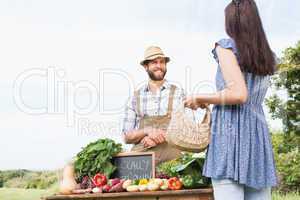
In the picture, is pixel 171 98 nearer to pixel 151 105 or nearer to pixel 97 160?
pixel 151 105

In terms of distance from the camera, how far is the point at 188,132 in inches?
138

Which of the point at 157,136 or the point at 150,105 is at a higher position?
the point at 150,105

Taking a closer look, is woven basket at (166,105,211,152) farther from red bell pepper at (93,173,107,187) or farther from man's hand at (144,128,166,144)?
man's hand at (144,128,166,144)

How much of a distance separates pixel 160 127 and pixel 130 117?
0.27m

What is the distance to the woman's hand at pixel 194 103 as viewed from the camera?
338 cm

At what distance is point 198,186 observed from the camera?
3756 mm

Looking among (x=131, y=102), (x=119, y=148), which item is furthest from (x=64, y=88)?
(x=119, y=148)

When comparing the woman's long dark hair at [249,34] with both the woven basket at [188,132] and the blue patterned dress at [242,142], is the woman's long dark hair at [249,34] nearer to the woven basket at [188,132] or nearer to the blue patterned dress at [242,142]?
the blue patterned dress at [242,142]

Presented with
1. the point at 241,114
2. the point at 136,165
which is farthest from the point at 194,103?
the point at 136,165

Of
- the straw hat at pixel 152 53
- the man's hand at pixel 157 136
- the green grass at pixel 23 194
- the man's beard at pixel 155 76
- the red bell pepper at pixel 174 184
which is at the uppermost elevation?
the straw hat at pixel 152 53

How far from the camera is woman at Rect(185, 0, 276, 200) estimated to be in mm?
3285

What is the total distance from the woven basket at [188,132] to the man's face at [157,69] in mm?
1331

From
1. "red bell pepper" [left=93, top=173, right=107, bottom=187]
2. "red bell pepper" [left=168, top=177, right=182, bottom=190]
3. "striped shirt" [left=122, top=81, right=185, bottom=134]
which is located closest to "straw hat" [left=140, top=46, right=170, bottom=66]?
"striped shirt" [left=122, top=81, right=185, bottom=134]

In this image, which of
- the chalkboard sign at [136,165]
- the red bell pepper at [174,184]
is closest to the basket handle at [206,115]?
the red bell pepper at [174,184]
